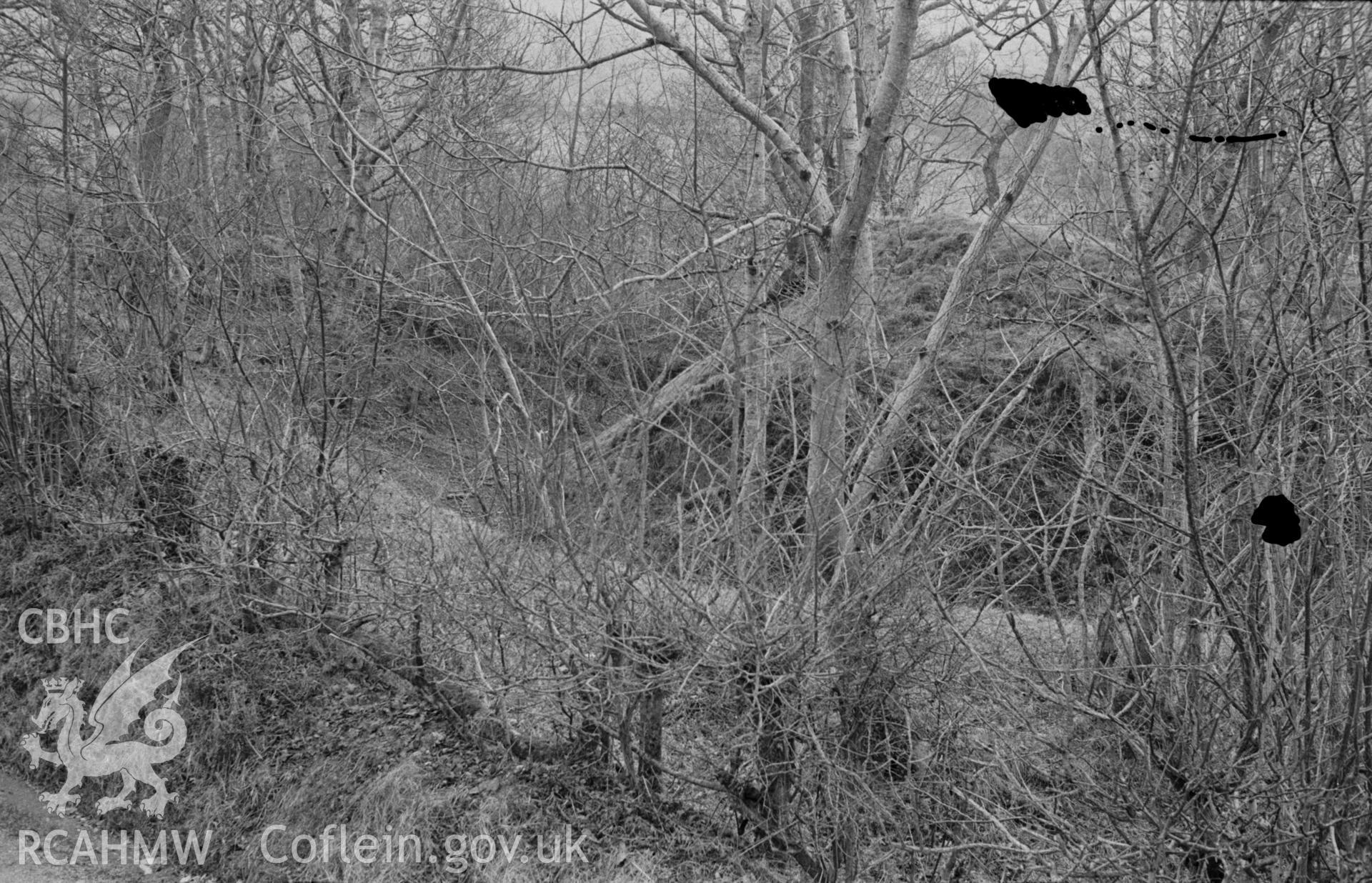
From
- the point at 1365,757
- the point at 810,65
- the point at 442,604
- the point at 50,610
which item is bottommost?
the point at 50,610

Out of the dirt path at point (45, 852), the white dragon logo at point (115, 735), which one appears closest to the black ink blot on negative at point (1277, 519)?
the dirt path at point (45, 852)

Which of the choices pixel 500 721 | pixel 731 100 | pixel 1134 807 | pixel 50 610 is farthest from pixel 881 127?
pixel 50 610

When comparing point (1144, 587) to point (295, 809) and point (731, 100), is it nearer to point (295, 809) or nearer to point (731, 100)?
point (731, 100)

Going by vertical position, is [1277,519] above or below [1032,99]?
below

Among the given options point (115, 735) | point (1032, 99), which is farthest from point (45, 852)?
point (1032, 99)

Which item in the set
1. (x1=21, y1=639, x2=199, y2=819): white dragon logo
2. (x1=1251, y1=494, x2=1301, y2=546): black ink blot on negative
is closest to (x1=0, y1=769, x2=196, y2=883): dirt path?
Answer: (x1=21, y1=639, x2=199, y2=819): white dragon logo

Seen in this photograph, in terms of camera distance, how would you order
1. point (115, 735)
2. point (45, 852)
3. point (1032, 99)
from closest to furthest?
point (1032, 99) → point (45, 852) → point (115, 735)

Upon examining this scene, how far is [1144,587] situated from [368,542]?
459cm

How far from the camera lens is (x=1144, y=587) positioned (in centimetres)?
430

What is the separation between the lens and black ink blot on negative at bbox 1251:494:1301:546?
239cm

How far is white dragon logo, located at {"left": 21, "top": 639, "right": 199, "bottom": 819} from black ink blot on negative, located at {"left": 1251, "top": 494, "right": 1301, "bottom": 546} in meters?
6.35

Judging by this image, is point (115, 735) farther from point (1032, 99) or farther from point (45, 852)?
point (1032, 99)

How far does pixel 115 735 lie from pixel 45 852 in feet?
2.77

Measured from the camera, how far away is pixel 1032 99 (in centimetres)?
238
